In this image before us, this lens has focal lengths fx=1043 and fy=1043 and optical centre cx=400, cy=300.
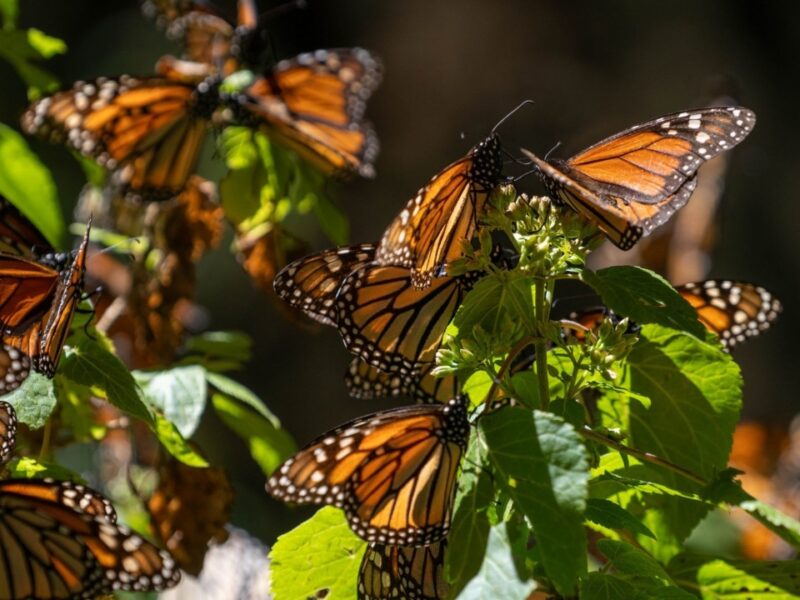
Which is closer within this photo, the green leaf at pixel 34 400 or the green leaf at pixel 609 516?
the green leaf at pixel 609 516

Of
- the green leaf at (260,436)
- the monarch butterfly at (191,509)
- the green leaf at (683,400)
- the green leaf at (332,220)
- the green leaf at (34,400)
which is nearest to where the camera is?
the green leaf at (34,400)

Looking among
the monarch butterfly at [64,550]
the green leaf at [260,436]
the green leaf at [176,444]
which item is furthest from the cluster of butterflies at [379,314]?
the green leaf at [260,436]

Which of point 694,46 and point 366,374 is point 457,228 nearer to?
point 366,374

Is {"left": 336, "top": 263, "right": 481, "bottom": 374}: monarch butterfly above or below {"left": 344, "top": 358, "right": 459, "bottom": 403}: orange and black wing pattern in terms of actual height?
above

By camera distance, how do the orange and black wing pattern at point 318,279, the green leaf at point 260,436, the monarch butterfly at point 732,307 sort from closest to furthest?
the orange and black wing pattern at point 318,279, the monarch butterfly at point 732,307, the green leaf at point 260,436

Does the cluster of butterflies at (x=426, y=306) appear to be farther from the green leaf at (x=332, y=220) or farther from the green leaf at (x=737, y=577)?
the green leaf at (x=332, y=220)

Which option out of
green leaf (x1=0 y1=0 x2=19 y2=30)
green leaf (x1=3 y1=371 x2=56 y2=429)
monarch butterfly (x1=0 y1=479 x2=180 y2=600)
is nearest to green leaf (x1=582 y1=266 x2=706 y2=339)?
monarch butterfly (x1=0 y1=479 x2=180 y2=600)

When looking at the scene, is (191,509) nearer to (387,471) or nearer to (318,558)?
(318,558)

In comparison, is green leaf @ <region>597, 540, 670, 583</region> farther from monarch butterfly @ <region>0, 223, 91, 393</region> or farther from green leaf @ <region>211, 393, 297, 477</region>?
green leaf @ <region>211, 393, 297, 477</region>
